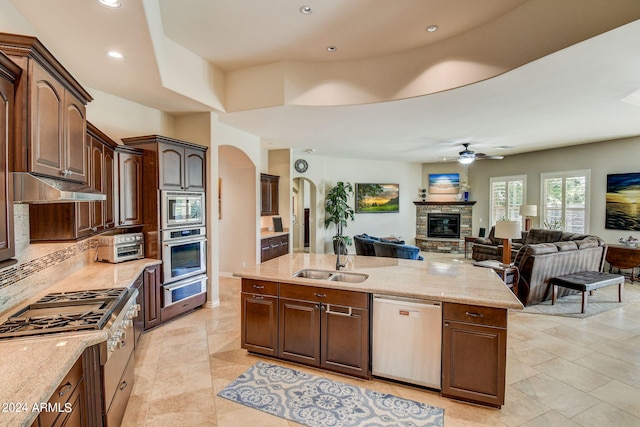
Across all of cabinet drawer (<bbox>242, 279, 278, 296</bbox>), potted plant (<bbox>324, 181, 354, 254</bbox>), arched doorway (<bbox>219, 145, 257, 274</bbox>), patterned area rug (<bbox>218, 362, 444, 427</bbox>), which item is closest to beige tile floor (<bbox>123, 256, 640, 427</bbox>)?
patterned area rug (<bbox>218, 362, 444, 427</bbox>)

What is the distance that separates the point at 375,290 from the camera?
2635 mm

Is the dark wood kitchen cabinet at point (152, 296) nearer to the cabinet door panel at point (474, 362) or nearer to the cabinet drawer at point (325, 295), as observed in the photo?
the cabinet drawer at point (325, 295)

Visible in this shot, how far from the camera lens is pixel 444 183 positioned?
10.1 metres

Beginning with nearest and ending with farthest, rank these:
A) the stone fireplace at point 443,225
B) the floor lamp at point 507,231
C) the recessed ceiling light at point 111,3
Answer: the recessed ceiling light at point 111,3 < the floor lamp at point 507,231 < the stone fireplace at point 443,225

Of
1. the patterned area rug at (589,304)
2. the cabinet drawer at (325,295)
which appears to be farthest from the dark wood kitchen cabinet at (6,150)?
the patterned area rug at (589,304)

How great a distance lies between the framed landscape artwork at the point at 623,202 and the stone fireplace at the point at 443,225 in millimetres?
3296

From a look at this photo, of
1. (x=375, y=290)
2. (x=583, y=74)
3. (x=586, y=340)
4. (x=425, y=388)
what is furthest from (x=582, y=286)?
(x=375, y=290)

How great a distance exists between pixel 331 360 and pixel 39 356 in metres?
2.12

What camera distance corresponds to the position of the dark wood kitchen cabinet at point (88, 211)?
8.27 ft

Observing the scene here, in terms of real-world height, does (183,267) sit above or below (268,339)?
above

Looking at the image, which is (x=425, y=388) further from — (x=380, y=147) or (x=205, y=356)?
(x=380, y=147)

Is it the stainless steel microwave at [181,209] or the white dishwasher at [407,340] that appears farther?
the stainless steel microwave at [181,209]

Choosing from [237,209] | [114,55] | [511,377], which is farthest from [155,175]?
[511,377]

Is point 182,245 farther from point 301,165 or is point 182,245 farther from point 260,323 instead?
point 301,165
